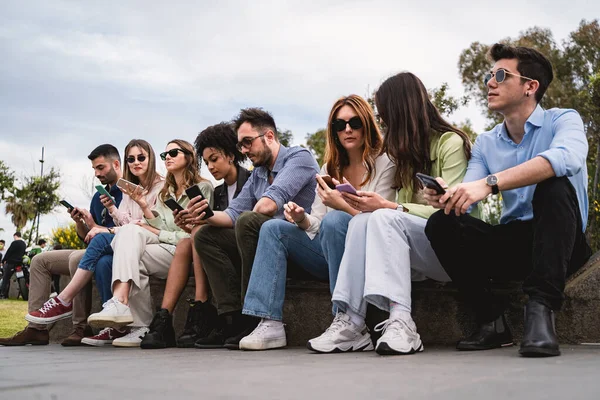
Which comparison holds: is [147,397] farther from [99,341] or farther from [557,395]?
[99,341]

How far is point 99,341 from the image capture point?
5180 millimetres

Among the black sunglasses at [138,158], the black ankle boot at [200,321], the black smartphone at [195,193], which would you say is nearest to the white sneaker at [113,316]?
the black ankle boot at [200,321]

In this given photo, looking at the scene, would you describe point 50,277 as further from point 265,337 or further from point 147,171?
point 265,337

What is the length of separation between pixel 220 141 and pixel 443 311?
2.41 meters

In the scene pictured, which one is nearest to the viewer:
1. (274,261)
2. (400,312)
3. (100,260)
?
(400,312)

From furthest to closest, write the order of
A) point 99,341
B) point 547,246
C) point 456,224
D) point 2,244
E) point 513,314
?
point 2,244, point 99,341, point 513,314, point 456,224, point 547,246

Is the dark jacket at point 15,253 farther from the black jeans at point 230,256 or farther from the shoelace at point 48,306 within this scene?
the black jeans at point 230,256

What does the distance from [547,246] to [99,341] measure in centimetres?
354

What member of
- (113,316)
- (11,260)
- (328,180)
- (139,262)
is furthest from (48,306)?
(11,260)

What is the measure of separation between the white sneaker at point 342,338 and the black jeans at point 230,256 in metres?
0.89

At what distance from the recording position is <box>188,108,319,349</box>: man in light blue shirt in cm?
432

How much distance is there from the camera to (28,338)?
17.5 feet

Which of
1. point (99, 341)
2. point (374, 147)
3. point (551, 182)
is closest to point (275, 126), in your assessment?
point (374, 147)

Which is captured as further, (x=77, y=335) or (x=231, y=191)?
(x=231, y=191)
